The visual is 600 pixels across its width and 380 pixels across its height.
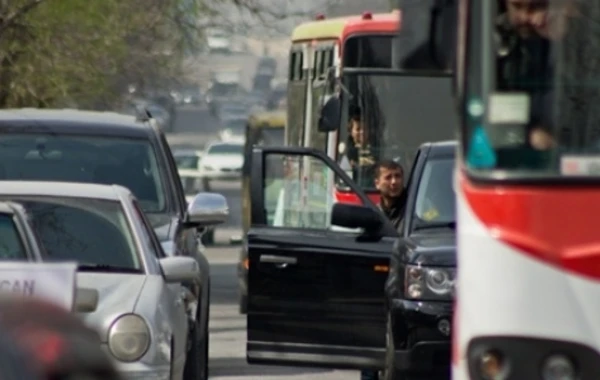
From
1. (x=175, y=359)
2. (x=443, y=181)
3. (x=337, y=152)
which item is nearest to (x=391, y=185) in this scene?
(x=443, y=181)

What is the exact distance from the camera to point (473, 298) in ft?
21.1

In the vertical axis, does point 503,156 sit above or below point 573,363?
above

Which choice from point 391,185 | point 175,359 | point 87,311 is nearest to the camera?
point 87,311

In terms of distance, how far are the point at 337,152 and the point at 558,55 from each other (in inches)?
462

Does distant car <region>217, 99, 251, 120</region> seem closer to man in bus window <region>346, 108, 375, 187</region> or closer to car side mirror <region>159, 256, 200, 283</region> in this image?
man in bus window <region>346, 108, 375, 187</region>

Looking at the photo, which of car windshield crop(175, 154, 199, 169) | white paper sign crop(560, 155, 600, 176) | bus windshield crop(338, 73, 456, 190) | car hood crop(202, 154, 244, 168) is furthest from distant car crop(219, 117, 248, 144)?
white paper sign crop(560, 155, 600, 176)

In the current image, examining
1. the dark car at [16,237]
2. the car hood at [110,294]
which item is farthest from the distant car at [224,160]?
the car hood at [110,294]

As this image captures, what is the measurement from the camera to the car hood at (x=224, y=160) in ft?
193

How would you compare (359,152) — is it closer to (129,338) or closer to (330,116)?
(330,116)

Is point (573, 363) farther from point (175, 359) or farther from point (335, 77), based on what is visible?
point (335, 77)

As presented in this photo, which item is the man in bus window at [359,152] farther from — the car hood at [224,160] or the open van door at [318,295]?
the car hood at [224,160]

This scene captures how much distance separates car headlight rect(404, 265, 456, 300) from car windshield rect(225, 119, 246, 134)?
7460 centimetres

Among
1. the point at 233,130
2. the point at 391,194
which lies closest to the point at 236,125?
the point at 233,130

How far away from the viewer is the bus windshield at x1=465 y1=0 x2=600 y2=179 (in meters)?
6.56
